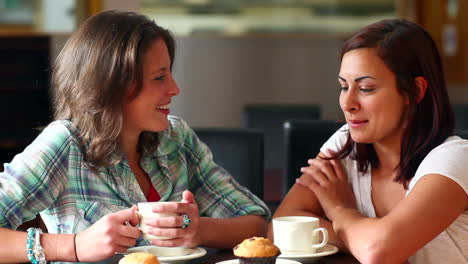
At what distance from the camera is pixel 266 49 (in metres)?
6.79

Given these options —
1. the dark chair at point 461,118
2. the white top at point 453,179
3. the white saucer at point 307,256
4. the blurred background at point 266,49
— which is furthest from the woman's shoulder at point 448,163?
the blurred background at point 266,49

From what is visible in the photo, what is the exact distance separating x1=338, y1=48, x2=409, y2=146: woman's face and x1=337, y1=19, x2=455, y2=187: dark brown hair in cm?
2

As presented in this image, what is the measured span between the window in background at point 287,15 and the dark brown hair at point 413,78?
16.1 feet

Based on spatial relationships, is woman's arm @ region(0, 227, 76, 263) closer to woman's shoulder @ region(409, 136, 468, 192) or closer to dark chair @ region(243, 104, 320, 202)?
woman's shoulder @ region(409, 136, 468, 192)

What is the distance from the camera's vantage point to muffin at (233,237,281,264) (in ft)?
4.42

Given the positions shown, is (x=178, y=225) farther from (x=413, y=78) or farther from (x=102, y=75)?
(x=413, y=78)

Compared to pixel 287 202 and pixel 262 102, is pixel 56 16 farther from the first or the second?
pixel 287 202

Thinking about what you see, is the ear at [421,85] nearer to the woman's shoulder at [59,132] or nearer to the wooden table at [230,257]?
the wooden table at [230,257]

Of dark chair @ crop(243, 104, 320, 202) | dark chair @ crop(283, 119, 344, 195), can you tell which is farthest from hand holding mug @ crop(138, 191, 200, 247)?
dark chair @ crop(243, 104, 320, 202)

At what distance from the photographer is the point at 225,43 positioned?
6688mm

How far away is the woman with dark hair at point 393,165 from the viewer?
160cm

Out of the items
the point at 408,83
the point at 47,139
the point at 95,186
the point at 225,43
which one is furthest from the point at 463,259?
the point at 225,43

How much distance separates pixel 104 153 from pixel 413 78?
697 mm

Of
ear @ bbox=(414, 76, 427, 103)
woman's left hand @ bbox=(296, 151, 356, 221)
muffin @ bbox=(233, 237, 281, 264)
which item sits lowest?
woman's left hand @ bbox=(296, 151, 356, 221)
